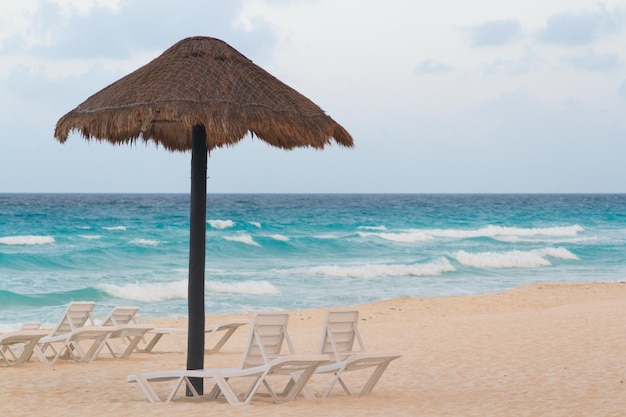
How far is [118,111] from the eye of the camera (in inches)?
276

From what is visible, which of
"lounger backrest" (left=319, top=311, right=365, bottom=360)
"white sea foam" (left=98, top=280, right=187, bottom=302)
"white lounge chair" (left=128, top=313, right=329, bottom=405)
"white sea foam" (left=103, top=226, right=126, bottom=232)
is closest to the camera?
"white lounge chair" (left=128, top=313, right=329, bottom=405)

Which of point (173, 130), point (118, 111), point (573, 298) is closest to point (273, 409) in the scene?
point (118, 111)

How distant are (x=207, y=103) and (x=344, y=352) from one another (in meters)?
2.49

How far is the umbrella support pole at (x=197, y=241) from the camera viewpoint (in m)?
7.38

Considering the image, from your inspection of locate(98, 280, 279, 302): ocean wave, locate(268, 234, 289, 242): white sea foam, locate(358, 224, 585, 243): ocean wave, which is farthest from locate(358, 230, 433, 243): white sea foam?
locate(98, 280, 279, 302): ocean wave

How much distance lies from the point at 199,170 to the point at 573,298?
1295 centimetres

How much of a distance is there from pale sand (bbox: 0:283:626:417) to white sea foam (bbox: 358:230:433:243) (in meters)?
25.5

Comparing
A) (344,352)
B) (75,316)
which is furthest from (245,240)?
(344,352)

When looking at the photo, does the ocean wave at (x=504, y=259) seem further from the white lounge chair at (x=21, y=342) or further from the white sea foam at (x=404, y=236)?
the white lounge chair at (x=21, y=342)

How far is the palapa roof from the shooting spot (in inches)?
271

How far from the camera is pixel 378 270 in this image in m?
27.3

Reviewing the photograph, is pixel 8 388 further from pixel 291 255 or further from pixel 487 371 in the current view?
pixel 291 255

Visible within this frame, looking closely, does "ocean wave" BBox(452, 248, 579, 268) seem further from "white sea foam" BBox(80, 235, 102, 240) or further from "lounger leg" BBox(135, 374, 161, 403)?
"lounger leg" BBox(135, 374, 161, 403)

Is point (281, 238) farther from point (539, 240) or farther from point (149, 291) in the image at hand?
point (149, 291)
